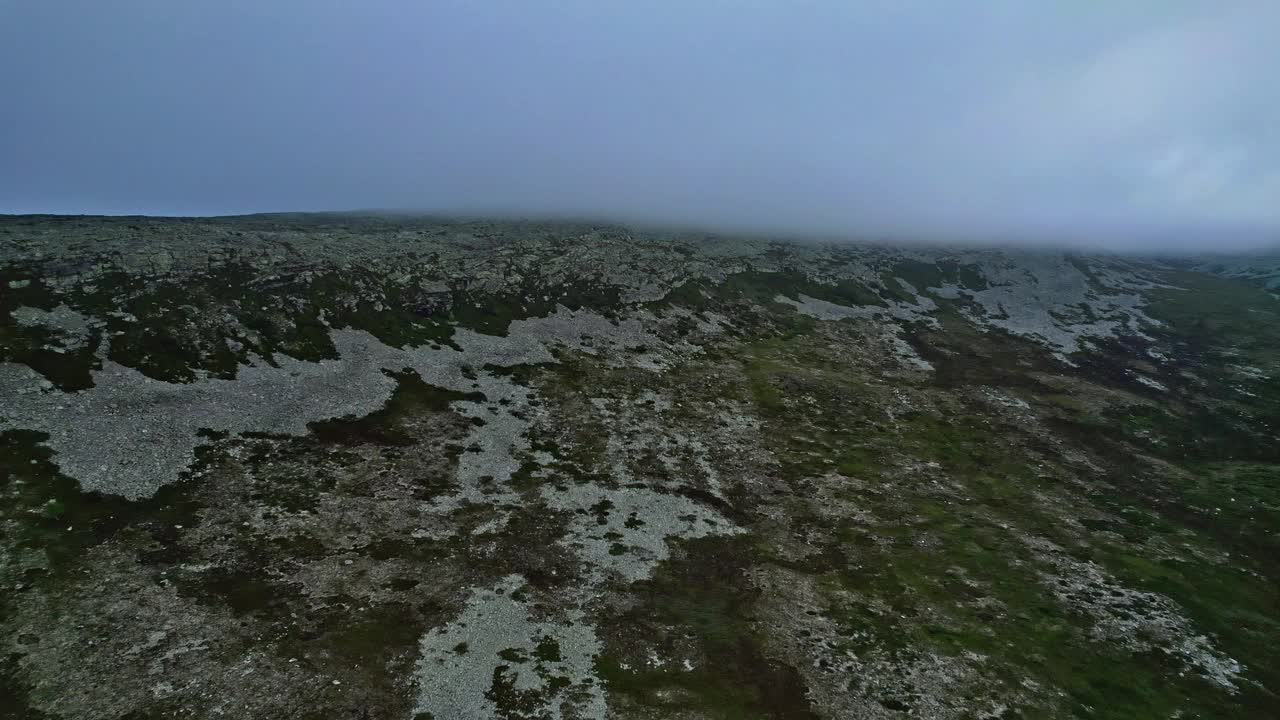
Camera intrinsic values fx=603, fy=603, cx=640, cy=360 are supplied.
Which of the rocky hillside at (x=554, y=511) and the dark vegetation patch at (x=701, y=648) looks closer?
the dark vegetation patch at (x=701, y=648)

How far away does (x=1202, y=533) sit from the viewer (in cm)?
6003

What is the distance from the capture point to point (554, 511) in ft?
173

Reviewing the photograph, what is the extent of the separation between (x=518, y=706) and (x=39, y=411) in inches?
1855

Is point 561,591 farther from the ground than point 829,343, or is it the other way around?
point 829,343

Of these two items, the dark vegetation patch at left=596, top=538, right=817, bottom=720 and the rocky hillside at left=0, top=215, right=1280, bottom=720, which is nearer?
the dark vegetation patch at left=596, top=538, right=817, bottom=720

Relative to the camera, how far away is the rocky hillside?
33531 mm

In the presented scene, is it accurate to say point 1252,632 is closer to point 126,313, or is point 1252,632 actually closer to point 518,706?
point 518,706

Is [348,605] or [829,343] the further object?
[829,343]

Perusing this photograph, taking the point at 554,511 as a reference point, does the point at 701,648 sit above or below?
below

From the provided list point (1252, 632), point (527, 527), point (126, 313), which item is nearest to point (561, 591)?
point (527, 527)

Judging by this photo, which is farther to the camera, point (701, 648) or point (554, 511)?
point (554, 511)

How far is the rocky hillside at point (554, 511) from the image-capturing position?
3353 centimetres

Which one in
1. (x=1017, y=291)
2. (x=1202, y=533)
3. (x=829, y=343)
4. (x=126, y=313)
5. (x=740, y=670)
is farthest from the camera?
(x=1017, y=291)

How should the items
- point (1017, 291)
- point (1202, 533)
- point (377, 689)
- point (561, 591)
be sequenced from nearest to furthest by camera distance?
point (377, 689) → point (561, 591) → point (1202, 533) → point (1017, 291)
